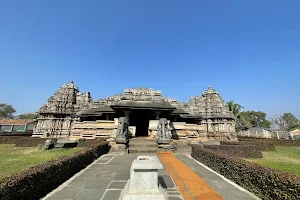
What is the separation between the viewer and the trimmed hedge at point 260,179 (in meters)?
Answer: 3.59

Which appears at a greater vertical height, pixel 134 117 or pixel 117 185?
pixel 134 117

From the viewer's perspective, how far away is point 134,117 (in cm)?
1728

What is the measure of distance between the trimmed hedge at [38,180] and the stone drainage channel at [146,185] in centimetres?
24

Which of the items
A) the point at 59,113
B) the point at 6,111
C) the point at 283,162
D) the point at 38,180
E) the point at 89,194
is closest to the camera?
the point at 38,180

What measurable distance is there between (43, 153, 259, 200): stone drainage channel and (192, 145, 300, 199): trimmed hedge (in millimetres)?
283

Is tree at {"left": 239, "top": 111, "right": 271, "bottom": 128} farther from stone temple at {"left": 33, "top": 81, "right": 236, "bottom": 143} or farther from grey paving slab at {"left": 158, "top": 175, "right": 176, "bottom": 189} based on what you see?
grey paving slab at {"left": 158, "top": 175, "right": 176, "bottom": 189}

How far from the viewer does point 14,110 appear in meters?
75.4

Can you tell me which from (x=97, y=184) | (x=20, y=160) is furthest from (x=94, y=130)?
(x=97, y=184)

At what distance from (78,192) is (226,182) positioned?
16.6ft

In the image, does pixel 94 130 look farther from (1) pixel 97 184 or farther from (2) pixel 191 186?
(2) pixel 191 186

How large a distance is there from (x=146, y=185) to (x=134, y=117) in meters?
13.6

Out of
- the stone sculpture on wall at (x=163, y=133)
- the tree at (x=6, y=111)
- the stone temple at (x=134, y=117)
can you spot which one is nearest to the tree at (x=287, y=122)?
the stone temple at (x=134, y=117)

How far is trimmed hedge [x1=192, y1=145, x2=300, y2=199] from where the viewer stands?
3587mm

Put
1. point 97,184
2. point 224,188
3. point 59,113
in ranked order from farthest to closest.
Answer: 1. point 59,113
2. point 97,184
3. point 224,188
